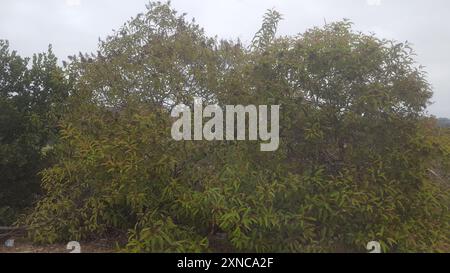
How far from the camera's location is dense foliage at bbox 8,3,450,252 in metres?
4.64

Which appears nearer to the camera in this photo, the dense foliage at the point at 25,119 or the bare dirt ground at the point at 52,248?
the bare dirt ground at the point at 52,248

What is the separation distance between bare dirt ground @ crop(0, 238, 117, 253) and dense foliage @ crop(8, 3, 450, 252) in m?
0.17

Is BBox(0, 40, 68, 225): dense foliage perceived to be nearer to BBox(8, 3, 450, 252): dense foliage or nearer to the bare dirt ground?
the bare dirt ground

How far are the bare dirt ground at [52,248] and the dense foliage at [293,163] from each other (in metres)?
0.17

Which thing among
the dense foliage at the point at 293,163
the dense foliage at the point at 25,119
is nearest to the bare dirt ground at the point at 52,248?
the dense foliage at the point at 293,163

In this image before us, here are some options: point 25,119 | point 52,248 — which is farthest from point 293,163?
point 25,119

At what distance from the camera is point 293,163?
502cm

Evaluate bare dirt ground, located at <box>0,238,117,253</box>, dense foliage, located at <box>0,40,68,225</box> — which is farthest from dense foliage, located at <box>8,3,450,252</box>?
→ dense foliage, located at <box>0,40,68,225</box>

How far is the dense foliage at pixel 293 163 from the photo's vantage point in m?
4.64

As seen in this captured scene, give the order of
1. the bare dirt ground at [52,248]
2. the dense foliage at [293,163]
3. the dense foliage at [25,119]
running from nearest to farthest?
1. the dense foliage at [293,163]
2. the bare dirt ground at [52,248]
3. the dense foliage at [25,119]

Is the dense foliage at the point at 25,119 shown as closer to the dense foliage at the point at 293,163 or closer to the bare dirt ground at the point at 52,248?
the bare dirt ground at the point at 52,248

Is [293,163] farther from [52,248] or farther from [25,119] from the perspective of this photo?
[25,119]
